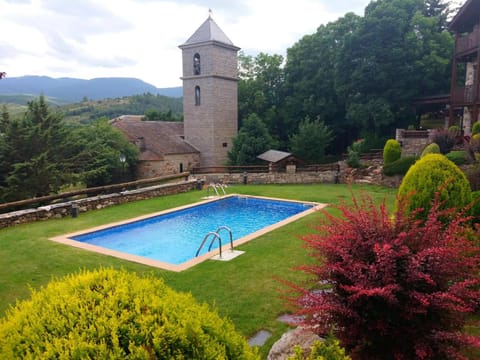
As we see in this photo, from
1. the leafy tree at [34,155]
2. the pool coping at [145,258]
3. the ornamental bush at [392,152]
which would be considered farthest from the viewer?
the ornamental bush at [392,152]

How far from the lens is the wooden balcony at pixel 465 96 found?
62.0ft

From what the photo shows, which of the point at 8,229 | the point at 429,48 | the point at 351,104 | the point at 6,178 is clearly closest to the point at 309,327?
the point at 8,229

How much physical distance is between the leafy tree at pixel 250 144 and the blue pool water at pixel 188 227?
25.2 ft

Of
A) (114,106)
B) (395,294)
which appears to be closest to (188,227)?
(395,294)

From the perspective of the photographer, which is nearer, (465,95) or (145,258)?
(145,258)

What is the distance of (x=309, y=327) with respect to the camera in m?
3.67

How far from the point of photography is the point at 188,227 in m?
12.8

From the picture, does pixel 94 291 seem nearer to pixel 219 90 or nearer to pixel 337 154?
pixel 219 90

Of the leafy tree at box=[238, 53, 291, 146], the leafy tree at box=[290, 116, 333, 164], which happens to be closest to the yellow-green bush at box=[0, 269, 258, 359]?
the leafy tree at box=[290, 116, 333, 164]

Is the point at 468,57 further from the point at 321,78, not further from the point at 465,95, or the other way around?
the point at 321,78

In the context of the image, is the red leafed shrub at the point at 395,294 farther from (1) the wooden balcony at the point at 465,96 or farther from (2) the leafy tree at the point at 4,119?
(2) the leafy tree at the point at 4,119

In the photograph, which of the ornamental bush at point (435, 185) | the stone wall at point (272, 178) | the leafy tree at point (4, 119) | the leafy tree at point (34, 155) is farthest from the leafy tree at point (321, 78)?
the ornamental bush at point (435, 185)

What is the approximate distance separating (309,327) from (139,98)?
72257 millimetres

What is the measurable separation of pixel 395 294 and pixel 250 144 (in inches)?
842
